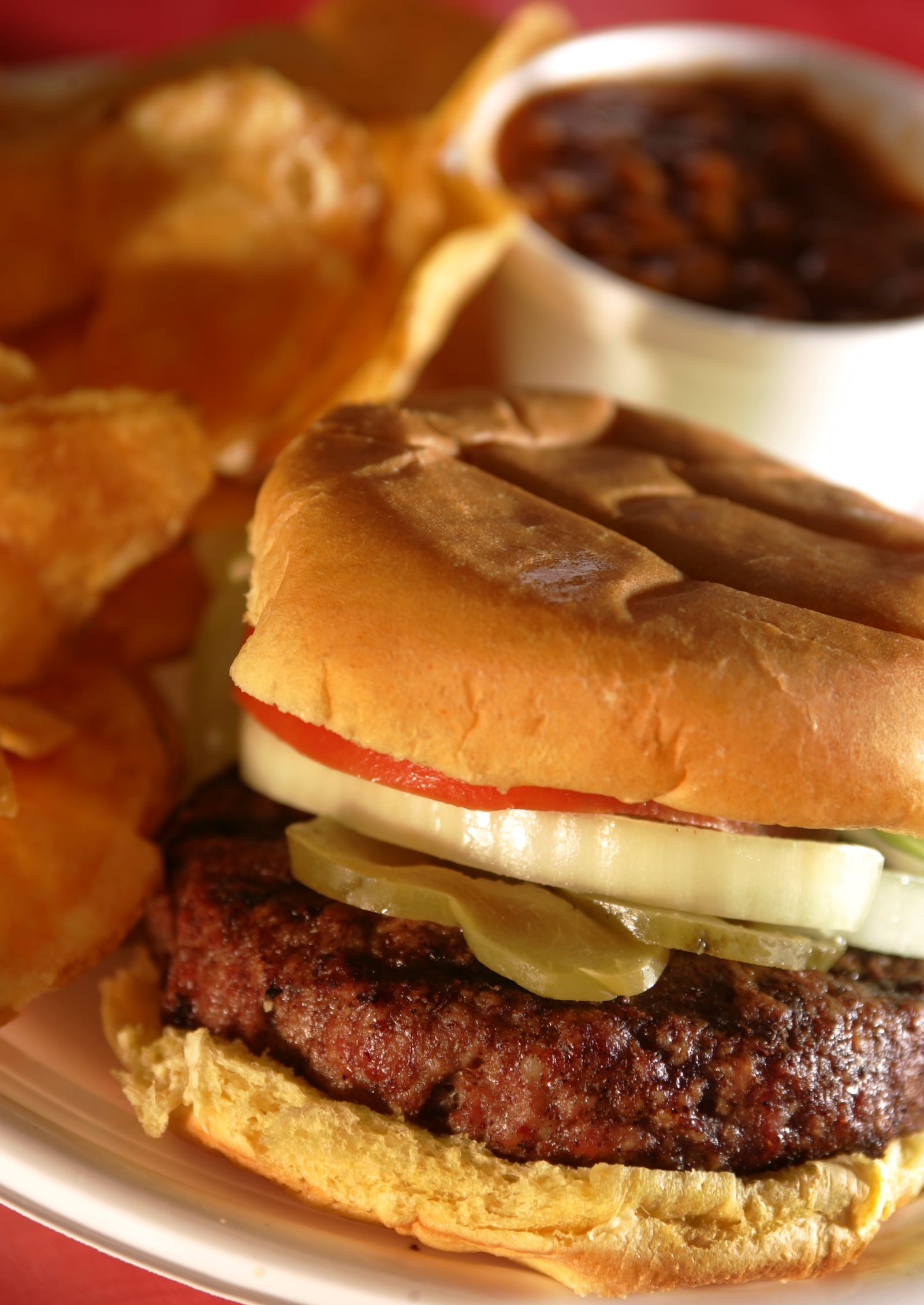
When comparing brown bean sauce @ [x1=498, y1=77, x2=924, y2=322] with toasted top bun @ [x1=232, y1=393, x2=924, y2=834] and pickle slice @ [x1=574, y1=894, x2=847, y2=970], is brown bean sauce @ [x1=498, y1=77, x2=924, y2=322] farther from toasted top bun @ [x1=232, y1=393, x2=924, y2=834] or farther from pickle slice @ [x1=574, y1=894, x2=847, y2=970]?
pickle slice @ [x1=574, y1=894, x2=847, y2=970]

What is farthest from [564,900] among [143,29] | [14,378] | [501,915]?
[143,29]

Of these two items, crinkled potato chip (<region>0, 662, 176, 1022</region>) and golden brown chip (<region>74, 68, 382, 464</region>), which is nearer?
crinkled potato chip (<region>0, 662, 176, 1022</region>)

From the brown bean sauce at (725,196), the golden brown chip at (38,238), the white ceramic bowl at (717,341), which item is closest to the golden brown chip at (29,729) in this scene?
the golden brown chip at (38,238)

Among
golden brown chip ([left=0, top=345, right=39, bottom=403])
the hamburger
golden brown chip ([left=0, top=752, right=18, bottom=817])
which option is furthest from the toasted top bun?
golden brown chip ([left=0, top=345, right=39, bottom=403])

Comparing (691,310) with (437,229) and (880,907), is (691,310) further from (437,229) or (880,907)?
(880,907)

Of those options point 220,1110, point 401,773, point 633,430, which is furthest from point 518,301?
point 220,1110
